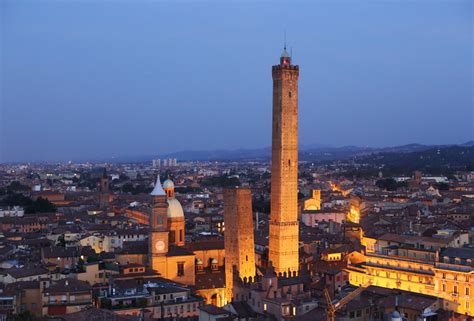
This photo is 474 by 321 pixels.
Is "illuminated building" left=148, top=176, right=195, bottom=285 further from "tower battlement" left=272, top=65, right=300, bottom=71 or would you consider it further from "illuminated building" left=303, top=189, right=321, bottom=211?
"illuminated building" left=303, top=189, right=321, bottom=211

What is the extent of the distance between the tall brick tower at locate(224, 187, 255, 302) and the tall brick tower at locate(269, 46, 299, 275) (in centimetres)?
197

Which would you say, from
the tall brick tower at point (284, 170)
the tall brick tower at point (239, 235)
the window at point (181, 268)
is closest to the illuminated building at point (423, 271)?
the tall brick tower at point (284, 170)

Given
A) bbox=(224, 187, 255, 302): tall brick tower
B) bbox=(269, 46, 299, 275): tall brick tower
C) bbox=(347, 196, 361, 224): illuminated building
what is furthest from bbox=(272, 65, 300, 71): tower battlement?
bbox=(347, 196, 361, 224): illuminated building

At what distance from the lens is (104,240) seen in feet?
181

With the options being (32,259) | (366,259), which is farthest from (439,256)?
(32,259)

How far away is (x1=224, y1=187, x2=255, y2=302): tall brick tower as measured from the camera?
42.5 m

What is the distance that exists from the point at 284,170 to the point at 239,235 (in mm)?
4973

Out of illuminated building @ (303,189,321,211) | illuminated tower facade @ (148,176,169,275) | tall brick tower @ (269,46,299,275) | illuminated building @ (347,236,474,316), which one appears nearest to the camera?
illuminated building @ (347,236,474,316)

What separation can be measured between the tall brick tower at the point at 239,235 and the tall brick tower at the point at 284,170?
197 cm

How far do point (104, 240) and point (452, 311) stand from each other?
2961 centimetres

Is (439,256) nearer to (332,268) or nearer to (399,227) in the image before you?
(332,268)

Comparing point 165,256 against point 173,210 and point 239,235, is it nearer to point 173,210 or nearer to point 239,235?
point 239,235

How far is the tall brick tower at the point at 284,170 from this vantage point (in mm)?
44312

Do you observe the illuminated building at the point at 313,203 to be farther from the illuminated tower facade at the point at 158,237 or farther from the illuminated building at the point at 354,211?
the illuminated tower facade at the point at 158,237
